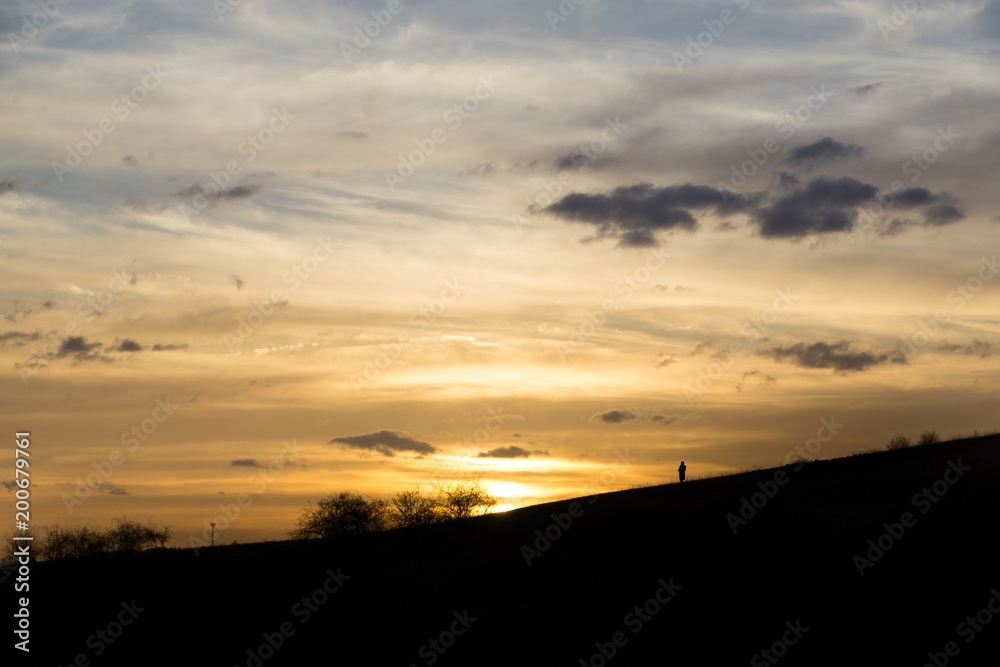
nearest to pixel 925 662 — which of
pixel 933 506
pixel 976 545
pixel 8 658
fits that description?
pixel 976 545

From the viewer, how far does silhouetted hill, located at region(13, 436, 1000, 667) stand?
1134 inches

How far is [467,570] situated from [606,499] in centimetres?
1255

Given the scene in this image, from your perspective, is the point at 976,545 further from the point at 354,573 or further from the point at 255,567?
the point at 255,567

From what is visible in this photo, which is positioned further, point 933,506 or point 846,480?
point 846,480

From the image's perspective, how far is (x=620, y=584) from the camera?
119ft

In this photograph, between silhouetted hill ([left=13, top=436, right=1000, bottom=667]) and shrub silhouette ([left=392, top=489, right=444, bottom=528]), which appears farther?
shrub silhouette ([left=392, top=489, right=444, bottom=528])

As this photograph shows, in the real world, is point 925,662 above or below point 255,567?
above

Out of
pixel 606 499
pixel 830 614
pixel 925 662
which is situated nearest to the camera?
pixel 925 662

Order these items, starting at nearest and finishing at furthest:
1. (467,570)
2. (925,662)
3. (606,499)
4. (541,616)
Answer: (925,662)
(541,616)
(467,570)
(606,499)

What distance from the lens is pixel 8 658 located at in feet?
128

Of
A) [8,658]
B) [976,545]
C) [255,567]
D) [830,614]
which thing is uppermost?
[976,545]

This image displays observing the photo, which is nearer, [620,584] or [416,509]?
[620,584]

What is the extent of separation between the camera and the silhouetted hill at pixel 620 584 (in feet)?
94.5

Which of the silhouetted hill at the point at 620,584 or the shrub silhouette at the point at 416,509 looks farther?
the shrub silhouette at the point at 416,509
